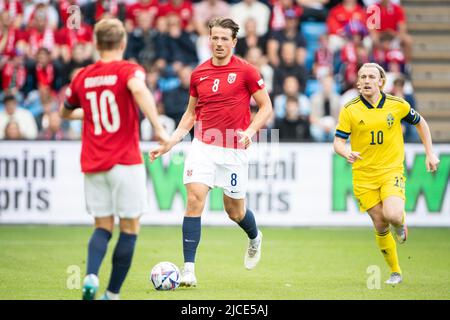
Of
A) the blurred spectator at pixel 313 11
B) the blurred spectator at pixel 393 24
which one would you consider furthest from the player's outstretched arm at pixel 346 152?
the blurred spectator at pixel 313 11

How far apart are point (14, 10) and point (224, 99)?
1114 centimetres

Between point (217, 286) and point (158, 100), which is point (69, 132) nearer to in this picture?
point (158, 100)

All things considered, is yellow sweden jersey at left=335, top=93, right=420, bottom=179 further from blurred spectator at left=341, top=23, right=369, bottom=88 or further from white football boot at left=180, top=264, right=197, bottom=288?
blurred spectator at left=341, top=23, right=369, bottom=88

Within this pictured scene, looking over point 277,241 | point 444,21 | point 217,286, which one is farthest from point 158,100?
point 217,286

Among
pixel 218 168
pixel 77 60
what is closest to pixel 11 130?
pixel 77 60

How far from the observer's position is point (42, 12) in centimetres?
1866

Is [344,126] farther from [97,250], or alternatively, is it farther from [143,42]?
[143,42]

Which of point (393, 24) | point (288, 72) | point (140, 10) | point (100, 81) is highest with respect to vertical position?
point (140, 10)

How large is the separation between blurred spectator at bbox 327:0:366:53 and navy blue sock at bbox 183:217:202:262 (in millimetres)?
10229

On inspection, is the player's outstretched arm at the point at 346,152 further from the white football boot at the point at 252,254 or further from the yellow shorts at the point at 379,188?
the white football boot at the point at 252,254

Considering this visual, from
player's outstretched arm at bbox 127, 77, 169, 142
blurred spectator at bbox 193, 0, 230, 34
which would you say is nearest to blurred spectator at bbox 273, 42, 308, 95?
blurred spectator at bbox 193, 0, 230, 34

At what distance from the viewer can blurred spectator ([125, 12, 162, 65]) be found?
18.5 meters

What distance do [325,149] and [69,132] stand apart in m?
4.44
